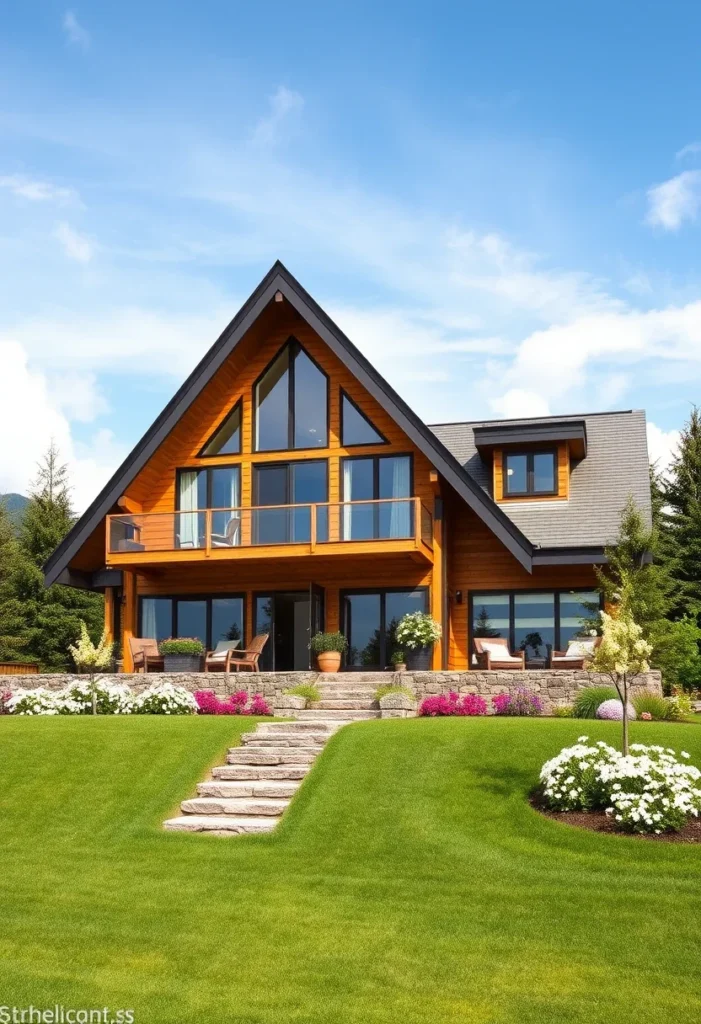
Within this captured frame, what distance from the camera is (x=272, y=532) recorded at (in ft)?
73.4

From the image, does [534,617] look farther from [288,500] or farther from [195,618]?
[195,618]

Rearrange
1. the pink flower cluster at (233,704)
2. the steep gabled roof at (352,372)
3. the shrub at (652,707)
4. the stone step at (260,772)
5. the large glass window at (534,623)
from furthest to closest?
the large glass window at (534,623)
the steep gabled roof at (352,372)
the pink flower cluster at (233,704)
the shrub at (652,707)
the stone step at (260,772)

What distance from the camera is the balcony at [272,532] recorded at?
70.4ft

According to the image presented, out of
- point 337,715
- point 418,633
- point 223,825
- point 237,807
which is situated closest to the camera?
point 223,825

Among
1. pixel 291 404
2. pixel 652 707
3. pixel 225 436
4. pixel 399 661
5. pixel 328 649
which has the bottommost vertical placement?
pixel 652 707

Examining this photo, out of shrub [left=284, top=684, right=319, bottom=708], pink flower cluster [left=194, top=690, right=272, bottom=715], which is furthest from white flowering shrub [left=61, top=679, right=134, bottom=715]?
shrub [left=284, top=684, right=319, bottom=708]

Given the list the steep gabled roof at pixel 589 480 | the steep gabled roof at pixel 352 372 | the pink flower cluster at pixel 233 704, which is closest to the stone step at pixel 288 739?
the pink flower cluster at pixel 233 704

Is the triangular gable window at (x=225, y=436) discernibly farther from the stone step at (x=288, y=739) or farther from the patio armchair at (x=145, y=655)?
the stone step at (x=288, y=739)

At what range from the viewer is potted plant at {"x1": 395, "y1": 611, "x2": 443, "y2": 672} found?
21.1 meters

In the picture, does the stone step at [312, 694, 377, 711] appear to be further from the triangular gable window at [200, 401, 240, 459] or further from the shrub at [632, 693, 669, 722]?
the triangular gable window at [200, 401, 240, 459]

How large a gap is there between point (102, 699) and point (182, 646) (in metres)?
3.23

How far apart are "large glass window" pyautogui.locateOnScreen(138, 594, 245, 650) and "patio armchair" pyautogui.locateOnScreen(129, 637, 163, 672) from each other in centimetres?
97

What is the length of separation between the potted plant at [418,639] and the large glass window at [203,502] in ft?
14.9

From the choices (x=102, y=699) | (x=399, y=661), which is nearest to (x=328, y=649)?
(x=399, y=661)
